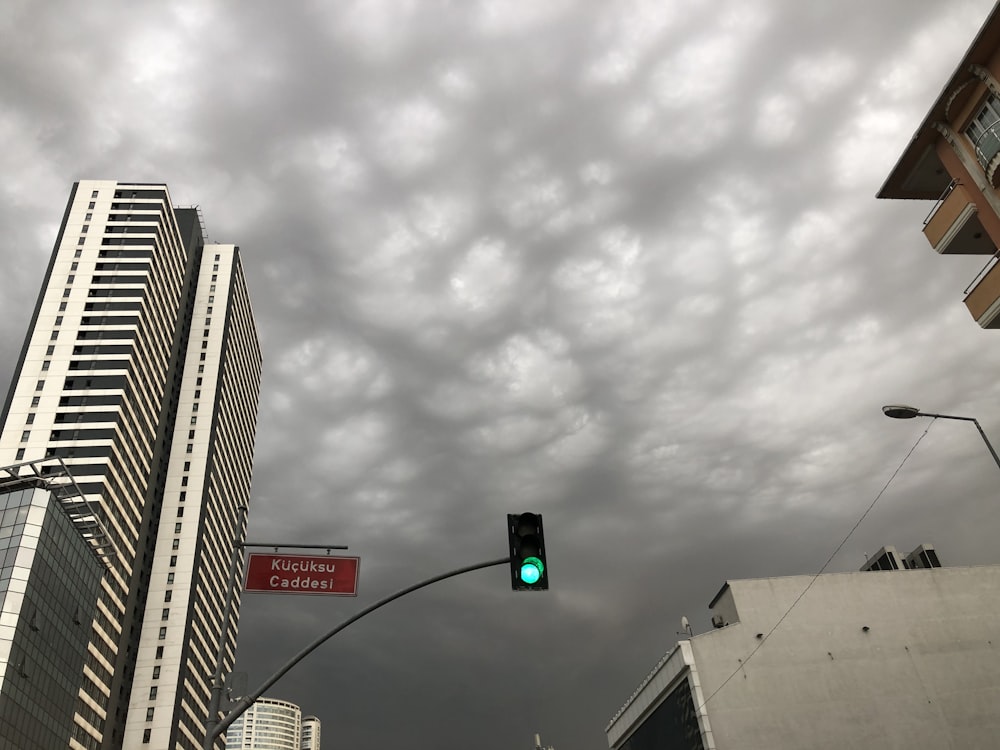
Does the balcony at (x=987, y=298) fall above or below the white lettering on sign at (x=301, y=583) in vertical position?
above

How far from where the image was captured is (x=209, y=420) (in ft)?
487

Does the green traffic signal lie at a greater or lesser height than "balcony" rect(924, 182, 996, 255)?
lesser

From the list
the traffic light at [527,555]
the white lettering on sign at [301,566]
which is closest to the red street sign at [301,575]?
the white lettering on sign at [301,566]

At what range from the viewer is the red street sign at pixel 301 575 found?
17156mm

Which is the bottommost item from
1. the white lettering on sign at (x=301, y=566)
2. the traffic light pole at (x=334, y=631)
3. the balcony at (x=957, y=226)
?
the traffic light pole at (x=334, y=631)

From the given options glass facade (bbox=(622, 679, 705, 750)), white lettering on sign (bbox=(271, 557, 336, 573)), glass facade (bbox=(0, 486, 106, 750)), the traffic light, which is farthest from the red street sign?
glass facade (bbox=(0, 486, 106, 750))

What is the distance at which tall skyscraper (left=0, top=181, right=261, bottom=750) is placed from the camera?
112m

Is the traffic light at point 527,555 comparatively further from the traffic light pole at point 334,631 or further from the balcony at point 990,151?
the balcony at point 990,151

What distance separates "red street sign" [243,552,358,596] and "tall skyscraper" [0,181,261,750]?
86.8m

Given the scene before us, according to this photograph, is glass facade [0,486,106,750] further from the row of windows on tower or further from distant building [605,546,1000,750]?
distant building [605,546,1000,750]

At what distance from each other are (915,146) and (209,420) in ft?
464

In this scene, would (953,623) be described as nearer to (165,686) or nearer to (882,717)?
(882,717)

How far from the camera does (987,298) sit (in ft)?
90.8

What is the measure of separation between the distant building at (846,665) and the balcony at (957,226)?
32387mm
